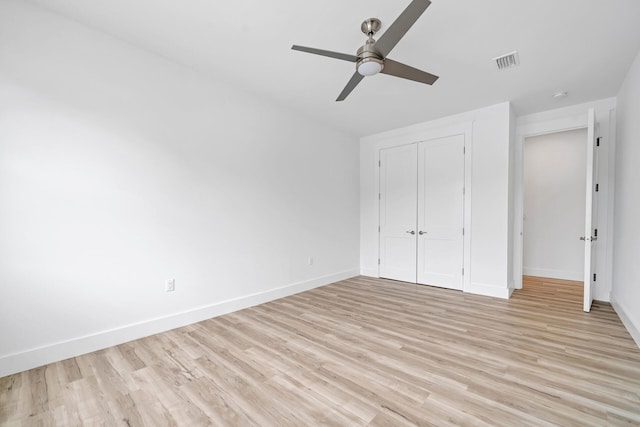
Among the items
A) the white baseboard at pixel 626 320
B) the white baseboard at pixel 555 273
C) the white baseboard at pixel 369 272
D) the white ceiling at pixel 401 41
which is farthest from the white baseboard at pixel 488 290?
the white ceiling at pixel 401 41

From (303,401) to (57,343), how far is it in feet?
6.72

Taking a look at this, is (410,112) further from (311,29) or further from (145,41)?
(145,41)

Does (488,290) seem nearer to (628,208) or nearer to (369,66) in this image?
(628,208)

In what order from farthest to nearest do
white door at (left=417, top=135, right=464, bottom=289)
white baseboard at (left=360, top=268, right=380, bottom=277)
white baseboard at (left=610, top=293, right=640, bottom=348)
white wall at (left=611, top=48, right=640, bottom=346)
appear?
white baseboard at (left=360, top=268, right=380, bottom=277) < white door at (left=417, top=135, right=464, bottom=289) < white wall at (left=611, top=48, right=640, bottom=346) < white baseboard at (left=610, top=293, right=640, bottom=348)

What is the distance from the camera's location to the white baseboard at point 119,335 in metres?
2.04

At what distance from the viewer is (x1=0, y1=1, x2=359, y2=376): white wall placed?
2062 millimetres

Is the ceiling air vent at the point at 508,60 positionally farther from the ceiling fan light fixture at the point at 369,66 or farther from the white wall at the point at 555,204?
the white wall at the point at 555,204

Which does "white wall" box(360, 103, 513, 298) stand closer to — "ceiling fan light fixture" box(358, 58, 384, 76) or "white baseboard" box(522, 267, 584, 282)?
"white baseboard" box(522, 267, 584, 282)

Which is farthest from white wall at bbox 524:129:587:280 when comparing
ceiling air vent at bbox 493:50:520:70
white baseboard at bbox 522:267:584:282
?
ceiling air vent at bbox 493:50:520:70

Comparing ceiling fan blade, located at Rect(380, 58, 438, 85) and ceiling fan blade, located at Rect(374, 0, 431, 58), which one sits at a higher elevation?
ceiling fan blade, located at Rect(374, 0, 431, 58)

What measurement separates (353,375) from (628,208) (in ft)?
11.1

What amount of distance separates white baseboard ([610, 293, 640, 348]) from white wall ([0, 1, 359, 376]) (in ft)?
12.1

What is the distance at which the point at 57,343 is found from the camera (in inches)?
86.4

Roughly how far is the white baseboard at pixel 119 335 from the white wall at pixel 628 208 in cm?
383
